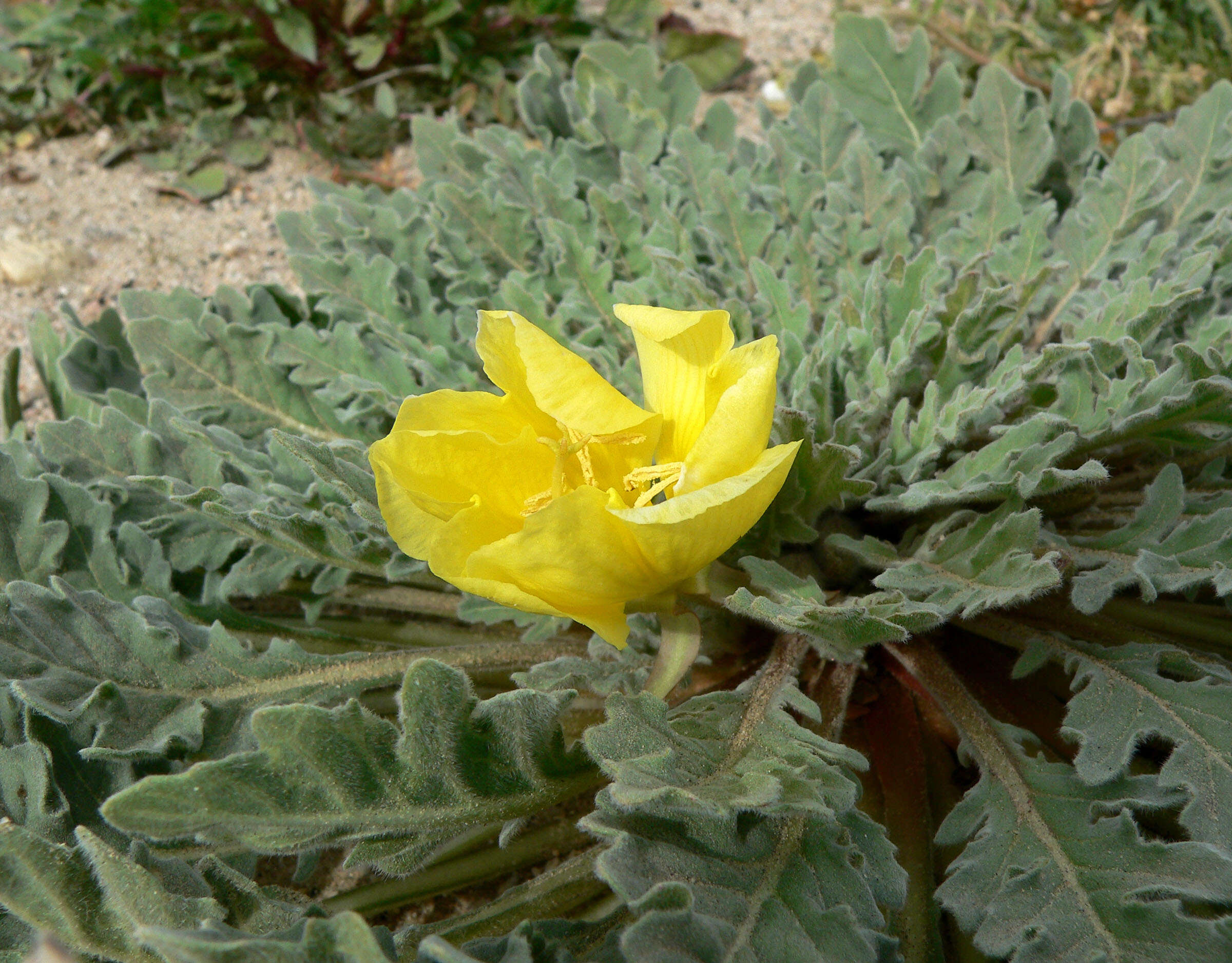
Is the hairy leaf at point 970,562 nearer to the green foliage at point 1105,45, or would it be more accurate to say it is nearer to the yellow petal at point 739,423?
the yellow petal at point 739,423

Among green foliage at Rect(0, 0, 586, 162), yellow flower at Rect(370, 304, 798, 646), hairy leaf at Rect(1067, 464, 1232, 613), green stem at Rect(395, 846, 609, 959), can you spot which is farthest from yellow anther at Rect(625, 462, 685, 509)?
green foliage at Rect(0, 0, 586, 162)

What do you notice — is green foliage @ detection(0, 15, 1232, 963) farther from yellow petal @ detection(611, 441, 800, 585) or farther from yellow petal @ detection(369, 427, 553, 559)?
yellow petal @ detection(369, 427, 553, 559)

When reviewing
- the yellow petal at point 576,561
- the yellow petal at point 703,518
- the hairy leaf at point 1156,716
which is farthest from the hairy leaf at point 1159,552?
the yellow petal at point 576,561

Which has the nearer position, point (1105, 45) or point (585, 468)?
point (585, 468)

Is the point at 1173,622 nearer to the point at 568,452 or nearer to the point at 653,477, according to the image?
the point at 653,477

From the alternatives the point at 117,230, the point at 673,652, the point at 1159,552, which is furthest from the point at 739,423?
the point at 117,230

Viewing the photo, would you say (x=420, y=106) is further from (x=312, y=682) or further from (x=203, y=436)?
(x=312, y=682)
